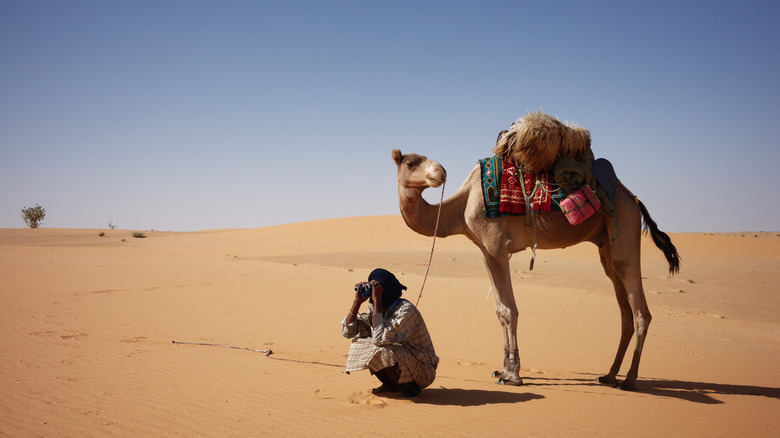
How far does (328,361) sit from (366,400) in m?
2.17

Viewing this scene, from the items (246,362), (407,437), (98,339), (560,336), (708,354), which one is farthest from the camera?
(560,336)

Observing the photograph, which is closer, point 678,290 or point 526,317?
point 526,317

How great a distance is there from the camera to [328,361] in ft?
23.4

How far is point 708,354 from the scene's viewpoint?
8.73m

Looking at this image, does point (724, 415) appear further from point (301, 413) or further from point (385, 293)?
point (301, 413)

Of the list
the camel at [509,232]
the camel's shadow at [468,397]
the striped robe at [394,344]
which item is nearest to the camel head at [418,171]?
the camel at [509,232]

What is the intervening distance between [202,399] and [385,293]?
2.19 m

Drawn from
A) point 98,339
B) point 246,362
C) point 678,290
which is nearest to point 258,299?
point 98,339

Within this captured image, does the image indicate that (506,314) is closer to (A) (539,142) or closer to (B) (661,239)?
(A) (539,142)

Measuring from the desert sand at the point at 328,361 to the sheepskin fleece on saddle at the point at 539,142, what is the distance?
2.71m

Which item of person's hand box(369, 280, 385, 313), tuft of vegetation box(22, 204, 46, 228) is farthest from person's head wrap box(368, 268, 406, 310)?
tuft of vegetation box(22, 204, 46, 228)

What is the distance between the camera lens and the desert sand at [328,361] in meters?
4.59

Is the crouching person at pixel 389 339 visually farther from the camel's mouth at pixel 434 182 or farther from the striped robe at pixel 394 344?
the camel's mouth at pixel 434 182

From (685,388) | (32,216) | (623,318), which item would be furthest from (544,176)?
(32,216)
